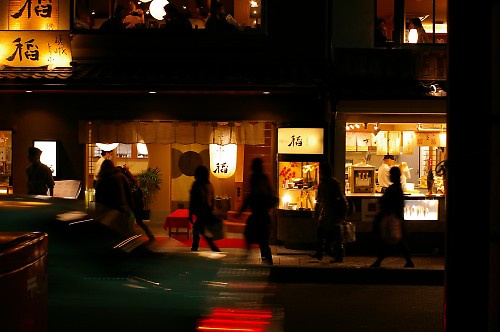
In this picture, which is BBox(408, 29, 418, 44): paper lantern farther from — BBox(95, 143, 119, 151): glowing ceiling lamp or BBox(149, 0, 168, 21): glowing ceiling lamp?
BBox(95, 143, 119, 151): glowing ceiling lamp

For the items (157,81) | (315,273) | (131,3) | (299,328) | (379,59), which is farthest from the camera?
(131,3)

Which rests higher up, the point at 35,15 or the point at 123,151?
the point at 35,15

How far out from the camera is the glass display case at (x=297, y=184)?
621 inches

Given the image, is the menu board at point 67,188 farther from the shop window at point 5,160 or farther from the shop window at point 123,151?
the shop window at point 123,151

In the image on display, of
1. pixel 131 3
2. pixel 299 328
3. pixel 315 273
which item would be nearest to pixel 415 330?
pixel 299 328

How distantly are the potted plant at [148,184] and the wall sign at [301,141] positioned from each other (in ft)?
17.6

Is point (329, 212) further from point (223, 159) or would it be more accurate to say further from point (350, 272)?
point (223, 159)

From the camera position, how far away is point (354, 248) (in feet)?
51.5

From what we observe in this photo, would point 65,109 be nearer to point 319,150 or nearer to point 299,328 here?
point 319,150

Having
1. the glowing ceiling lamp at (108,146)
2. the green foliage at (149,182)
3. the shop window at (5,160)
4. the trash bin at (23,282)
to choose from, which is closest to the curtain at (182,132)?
the glowing ceiling lamp at (108,146)

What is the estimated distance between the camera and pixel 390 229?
13328mm

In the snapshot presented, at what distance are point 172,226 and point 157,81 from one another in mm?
3912

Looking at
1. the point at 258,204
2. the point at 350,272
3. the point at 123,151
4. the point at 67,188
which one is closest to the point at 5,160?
the point at 67,188

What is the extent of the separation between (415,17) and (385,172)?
12.0ft
